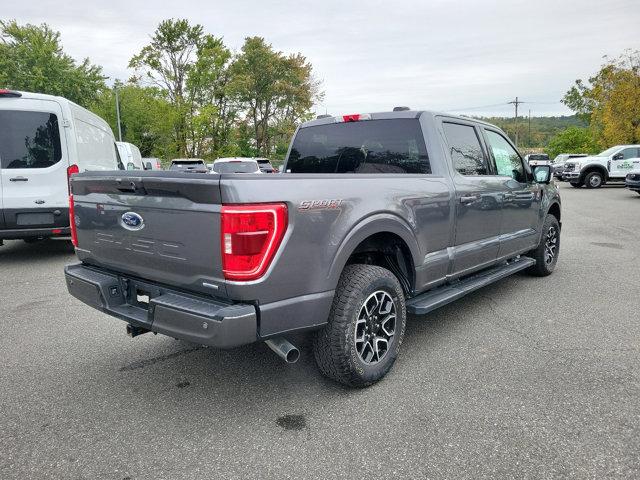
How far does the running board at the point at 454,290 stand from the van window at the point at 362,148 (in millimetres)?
995

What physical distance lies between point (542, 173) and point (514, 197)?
839 mm

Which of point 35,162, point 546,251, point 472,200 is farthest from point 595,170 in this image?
point 35,162

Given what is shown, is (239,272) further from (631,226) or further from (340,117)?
(631,226)

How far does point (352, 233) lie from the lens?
2.82m

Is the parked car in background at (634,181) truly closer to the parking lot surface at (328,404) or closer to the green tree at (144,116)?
the parking lot surface at (328,404)

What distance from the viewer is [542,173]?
535 centimetres

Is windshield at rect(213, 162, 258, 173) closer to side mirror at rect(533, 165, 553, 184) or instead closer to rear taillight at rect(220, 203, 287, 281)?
side mirror at rect(533, 165, 553, 184)

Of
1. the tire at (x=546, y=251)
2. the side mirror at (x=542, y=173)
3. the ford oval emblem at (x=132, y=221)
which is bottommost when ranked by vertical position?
the tire at (x=546, y=251)

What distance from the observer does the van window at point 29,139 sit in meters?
6.49

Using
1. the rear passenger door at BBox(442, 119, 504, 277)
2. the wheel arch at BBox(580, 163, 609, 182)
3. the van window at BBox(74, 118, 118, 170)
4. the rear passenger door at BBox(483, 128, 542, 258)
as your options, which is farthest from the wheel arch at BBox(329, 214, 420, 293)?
the wheel arch at BBox(580, 163, 609, 182)

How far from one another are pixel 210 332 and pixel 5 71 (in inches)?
1265

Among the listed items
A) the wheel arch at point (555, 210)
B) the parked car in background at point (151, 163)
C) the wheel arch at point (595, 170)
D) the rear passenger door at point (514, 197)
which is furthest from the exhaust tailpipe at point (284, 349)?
the wheel arch at point (595, 170)

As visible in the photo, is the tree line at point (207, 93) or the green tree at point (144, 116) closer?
the tree line at point (207, 93)

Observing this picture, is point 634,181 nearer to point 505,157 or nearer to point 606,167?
point 606,167
